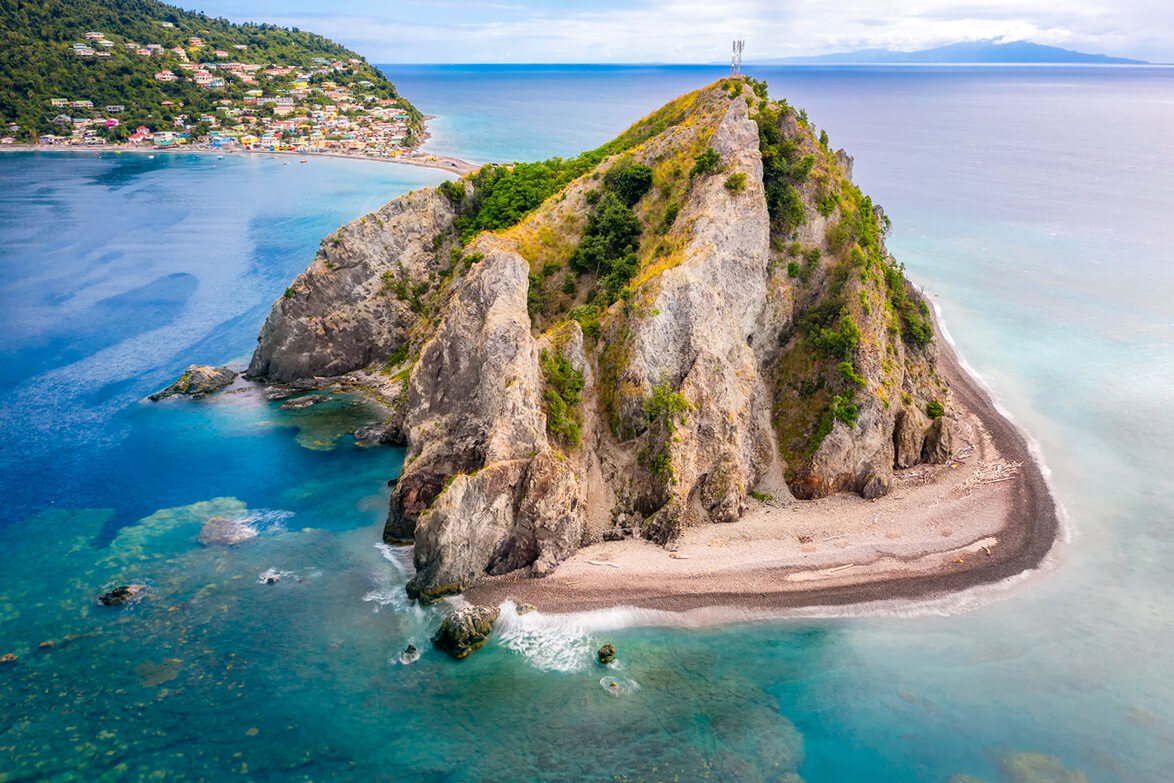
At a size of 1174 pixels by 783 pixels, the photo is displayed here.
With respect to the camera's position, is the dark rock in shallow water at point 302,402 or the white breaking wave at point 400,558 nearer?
the white breaking wave at point 400,558

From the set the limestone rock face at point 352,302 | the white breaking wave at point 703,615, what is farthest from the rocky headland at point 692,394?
the limestone rock face at point 352,302

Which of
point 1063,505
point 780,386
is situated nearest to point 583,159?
point 780,386

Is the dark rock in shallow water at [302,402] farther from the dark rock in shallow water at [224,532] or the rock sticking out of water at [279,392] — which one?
the dark rock in shallow water at [224,532]

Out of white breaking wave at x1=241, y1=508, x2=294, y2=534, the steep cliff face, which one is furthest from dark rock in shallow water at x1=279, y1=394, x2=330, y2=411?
white breaking wave at x1=241, y1=508, x2=294, y2=534

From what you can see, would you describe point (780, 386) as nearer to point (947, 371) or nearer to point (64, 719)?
point (947, 371)

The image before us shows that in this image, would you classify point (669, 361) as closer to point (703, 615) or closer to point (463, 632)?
point (703, 615)

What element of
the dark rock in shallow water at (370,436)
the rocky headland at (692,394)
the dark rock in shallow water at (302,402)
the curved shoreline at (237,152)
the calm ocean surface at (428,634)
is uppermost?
the curved shoreline at (237,152)

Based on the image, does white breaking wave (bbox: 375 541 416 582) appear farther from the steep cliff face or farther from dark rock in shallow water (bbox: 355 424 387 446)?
dark rock in shallow water (bbox: 355 424 387 446)
